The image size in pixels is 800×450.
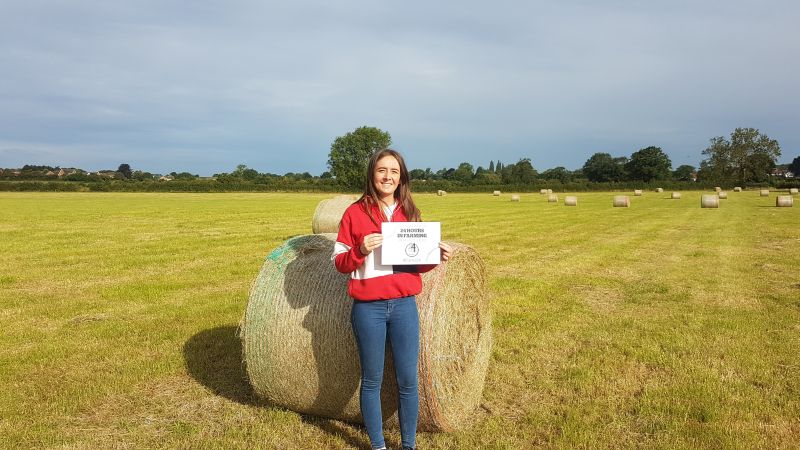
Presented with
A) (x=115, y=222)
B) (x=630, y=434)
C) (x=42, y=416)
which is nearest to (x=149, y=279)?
(x=42, y=416)

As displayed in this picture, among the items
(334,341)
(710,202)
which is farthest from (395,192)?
(710,202)

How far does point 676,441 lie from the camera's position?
4.61 metres

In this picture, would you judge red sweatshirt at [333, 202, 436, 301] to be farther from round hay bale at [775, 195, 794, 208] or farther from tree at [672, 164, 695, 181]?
tree at [672, 164, 695, 181]

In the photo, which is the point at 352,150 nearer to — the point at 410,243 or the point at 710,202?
the point at 710,202

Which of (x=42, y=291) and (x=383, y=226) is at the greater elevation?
(x=383, y=226)

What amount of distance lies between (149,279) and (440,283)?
28.3 ft

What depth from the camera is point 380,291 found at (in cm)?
397

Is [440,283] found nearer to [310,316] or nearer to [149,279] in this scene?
[310,316]

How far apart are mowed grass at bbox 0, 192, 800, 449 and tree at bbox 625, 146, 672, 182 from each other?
401 feet

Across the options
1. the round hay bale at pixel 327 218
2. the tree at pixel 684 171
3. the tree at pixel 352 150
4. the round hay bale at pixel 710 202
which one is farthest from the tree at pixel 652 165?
the round hay bale at pixel 327 218

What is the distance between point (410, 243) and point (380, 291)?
405 millimetres

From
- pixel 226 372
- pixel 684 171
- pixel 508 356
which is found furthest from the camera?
pixel 684 171

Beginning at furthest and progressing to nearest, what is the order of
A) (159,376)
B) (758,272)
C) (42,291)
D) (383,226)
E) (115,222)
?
(115,222) → (758,272) → (42,291) → (159,376) → (383,226)

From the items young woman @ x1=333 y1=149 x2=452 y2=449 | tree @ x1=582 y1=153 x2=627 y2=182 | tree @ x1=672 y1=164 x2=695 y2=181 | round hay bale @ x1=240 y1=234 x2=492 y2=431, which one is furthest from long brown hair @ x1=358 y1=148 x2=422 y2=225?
tree @ x1=672 y1=164 x2=695 y2=181
